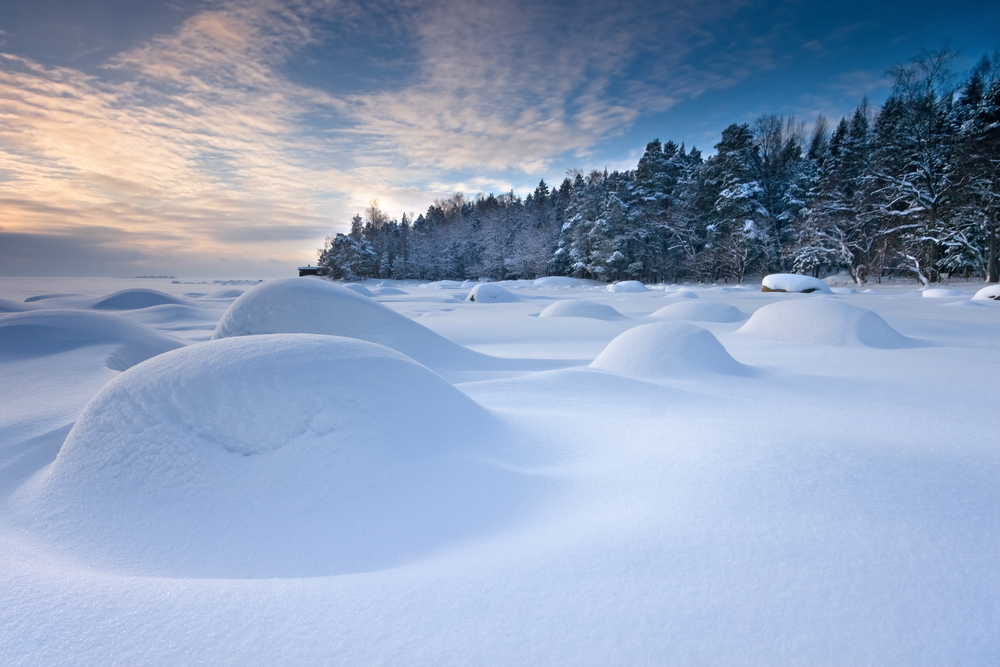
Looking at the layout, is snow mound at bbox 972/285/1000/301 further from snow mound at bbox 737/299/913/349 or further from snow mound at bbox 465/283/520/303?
snow mound at bbox 465/283/520/303

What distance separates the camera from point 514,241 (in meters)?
39.1

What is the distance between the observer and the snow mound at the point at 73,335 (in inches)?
199

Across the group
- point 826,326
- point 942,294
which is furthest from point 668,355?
point 942,294

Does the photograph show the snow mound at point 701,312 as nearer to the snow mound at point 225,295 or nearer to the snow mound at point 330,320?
the snow mound at point 330,320

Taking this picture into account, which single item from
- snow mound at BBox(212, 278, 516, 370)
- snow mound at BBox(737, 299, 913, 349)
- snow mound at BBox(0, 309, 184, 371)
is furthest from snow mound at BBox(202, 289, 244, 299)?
snow mound at BBox(737, 299, 913, 349)

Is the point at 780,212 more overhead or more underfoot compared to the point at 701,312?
more overhead

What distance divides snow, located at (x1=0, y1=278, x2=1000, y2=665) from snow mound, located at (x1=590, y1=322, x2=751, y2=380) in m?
1.06

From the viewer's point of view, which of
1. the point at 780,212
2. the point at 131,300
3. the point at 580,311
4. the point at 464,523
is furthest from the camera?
the point at 780,212

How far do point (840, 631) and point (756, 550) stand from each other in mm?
353

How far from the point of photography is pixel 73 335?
552 cm

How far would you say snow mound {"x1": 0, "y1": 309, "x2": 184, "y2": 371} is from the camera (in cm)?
505

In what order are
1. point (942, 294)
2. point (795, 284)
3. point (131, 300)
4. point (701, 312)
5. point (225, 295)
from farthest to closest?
point (225, 295)
point (795, 284)
point (942, 294)
point (131, 300)
point (701, 312)

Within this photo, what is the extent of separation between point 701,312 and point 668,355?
6308mm

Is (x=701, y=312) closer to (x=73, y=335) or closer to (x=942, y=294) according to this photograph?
(x=942, y=294)
